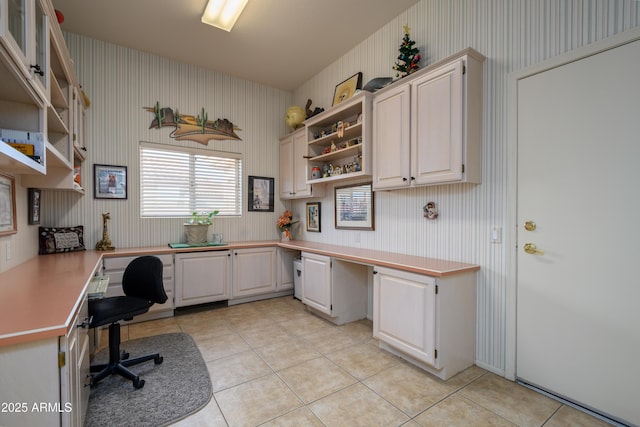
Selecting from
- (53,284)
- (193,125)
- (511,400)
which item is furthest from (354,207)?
(53,284)

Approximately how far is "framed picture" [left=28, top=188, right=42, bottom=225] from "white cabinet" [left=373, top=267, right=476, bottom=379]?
333cm

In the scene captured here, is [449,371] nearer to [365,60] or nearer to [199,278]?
[199,278]

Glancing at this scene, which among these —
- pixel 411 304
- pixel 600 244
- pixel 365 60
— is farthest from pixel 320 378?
pixel 365 60

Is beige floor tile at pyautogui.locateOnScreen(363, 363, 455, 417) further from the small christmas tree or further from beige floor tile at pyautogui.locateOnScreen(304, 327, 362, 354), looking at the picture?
the small christmas tree

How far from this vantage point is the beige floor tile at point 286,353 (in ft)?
8.16

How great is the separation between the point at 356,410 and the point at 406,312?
838 millimetres

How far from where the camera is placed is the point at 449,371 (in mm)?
2242

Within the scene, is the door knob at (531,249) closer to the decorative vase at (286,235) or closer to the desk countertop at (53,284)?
the desk countertop at (53,284)

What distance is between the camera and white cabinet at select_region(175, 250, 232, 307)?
11.8 feet

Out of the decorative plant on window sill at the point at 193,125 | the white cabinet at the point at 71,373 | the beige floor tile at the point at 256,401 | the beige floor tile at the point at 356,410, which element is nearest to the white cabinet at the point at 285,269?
the decorative plant on window sill at the point at 193,125

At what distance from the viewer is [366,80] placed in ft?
11.8

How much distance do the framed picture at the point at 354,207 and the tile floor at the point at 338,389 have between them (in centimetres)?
125

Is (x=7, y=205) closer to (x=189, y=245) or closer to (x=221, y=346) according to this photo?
(x=189, y=245)

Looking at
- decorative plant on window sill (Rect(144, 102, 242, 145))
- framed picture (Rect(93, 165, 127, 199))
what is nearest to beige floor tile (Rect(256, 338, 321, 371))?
framed picture (Rect(93, 165, 127, 199))
